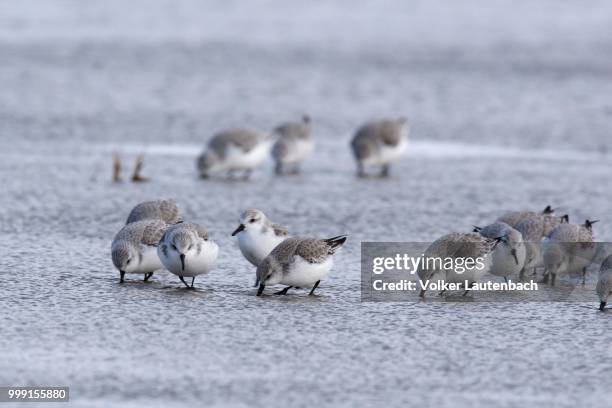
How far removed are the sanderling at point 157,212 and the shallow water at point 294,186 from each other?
585 mm

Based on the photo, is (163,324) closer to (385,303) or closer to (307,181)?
(385,303)

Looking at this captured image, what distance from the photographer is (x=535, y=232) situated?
37.2 ft

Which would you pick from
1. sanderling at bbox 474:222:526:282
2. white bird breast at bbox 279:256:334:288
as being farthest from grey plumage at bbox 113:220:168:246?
sanderling at bbox 474:222:526:282

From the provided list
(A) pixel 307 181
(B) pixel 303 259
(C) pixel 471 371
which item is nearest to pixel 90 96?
(A) pixel 307 181

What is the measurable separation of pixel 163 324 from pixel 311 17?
2465 cm

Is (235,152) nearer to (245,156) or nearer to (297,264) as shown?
(245,156)

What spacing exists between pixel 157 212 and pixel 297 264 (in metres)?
1.99

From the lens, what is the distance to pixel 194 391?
302 inches

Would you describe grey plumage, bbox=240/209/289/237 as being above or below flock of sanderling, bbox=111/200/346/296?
above

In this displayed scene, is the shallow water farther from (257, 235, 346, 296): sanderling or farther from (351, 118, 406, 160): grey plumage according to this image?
(351, 118, 406, 160): grey plumage

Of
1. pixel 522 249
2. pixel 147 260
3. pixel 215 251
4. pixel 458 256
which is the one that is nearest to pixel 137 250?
pixel 147 260

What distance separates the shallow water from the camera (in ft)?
26.7

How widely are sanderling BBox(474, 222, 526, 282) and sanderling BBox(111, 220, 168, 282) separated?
275cm

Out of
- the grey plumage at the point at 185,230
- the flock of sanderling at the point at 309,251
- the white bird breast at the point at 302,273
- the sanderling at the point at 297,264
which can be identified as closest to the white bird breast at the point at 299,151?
the flock of sanderling at the point at 309,251
